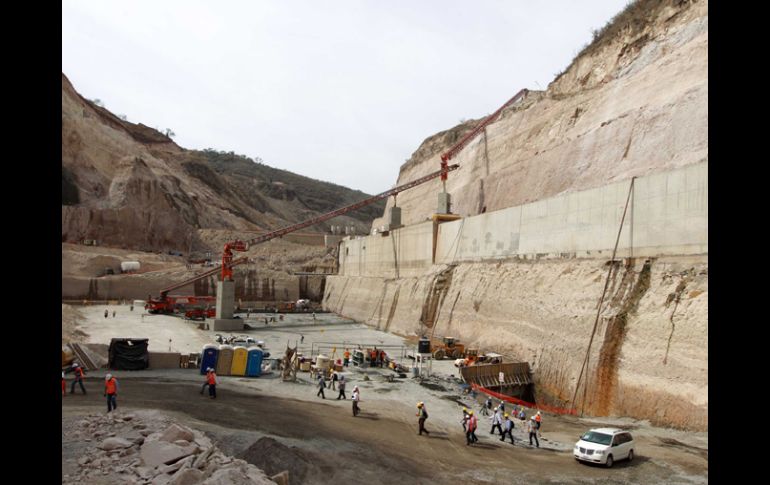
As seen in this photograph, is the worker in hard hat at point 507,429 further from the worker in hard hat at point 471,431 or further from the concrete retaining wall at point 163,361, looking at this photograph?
the concrete retaining wall at point 163,361

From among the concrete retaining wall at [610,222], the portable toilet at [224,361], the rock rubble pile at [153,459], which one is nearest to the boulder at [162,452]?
the rock rubble pile at [153,459]

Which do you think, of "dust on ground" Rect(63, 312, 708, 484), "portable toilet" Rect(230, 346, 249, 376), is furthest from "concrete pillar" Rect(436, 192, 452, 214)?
"portable toilet" Rect(230, 346, 249, 376)

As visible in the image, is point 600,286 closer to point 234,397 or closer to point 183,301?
point 234,397

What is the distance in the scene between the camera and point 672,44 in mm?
33375

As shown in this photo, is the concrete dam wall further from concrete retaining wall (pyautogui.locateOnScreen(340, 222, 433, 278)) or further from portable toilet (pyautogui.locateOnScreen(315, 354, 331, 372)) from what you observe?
portable toilet (pyautogui.locateOnScreen(315, 354, 331, 372))

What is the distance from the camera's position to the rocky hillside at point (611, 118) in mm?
29156

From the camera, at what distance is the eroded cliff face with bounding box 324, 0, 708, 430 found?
1953cm

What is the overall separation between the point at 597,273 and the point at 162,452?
20294 mm

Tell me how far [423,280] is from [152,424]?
32235 millimetres

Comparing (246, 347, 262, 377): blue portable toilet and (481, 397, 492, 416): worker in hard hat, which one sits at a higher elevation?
(246, 347, 262, 377): blue portable toilet

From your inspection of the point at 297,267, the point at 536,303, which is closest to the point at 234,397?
the point at 536,303

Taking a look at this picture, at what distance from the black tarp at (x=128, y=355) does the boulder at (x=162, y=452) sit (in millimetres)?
14417

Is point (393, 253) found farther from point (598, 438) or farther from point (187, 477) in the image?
point (187, 477)

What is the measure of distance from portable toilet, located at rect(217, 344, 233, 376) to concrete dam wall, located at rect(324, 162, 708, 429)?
14696mm
